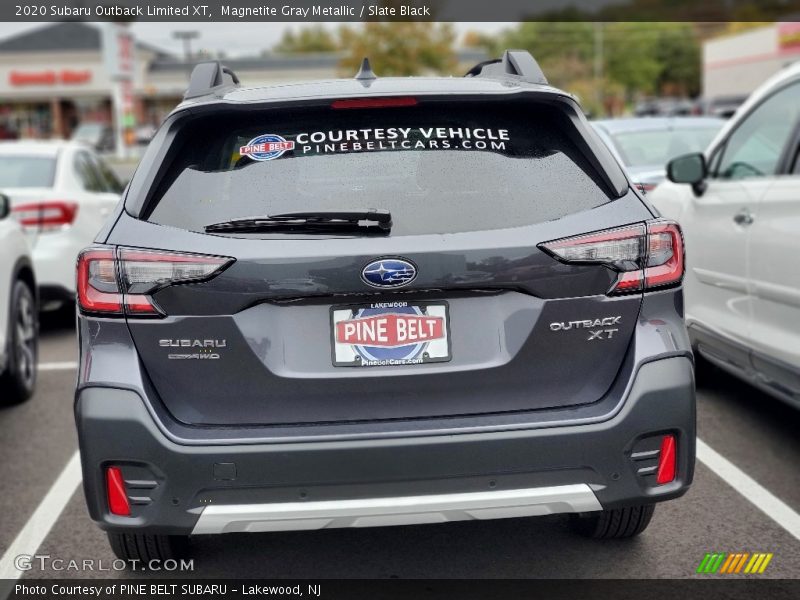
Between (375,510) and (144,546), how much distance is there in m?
1.12

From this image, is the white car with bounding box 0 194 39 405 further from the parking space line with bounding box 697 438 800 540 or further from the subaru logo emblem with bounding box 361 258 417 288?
the parking space line with bounding box 697 438 800 540

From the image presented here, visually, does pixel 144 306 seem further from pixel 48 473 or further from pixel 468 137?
pixel 48 473

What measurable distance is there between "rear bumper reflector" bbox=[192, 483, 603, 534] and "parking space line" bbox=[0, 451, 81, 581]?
1313 mm

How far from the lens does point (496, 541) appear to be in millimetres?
4211

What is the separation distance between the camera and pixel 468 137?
347cm

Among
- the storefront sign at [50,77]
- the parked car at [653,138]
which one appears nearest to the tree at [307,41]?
the storefront sign at [50,77]

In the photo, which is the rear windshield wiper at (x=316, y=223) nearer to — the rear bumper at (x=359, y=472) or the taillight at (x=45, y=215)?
the rear bumper at (x=359, y=472)

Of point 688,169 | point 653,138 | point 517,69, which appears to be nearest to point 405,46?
point 653,138

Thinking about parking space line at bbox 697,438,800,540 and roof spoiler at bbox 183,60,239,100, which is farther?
parking space line at bbox 697,438,800,540

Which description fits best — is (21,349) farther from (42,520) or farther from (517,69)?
(517,69)

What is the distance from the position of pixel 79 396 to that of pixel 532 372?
1401mm

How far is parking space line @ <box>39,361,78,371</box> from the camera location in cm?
801

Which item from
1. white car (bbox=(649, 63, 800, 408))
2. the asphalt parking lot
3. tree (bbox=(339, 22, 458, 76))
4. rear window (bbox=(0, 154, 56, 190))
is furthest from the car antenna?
tree (bbox=(339, 22, 458, 76))

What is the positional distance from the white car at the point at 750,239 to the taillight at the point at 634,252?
1.59 meters
